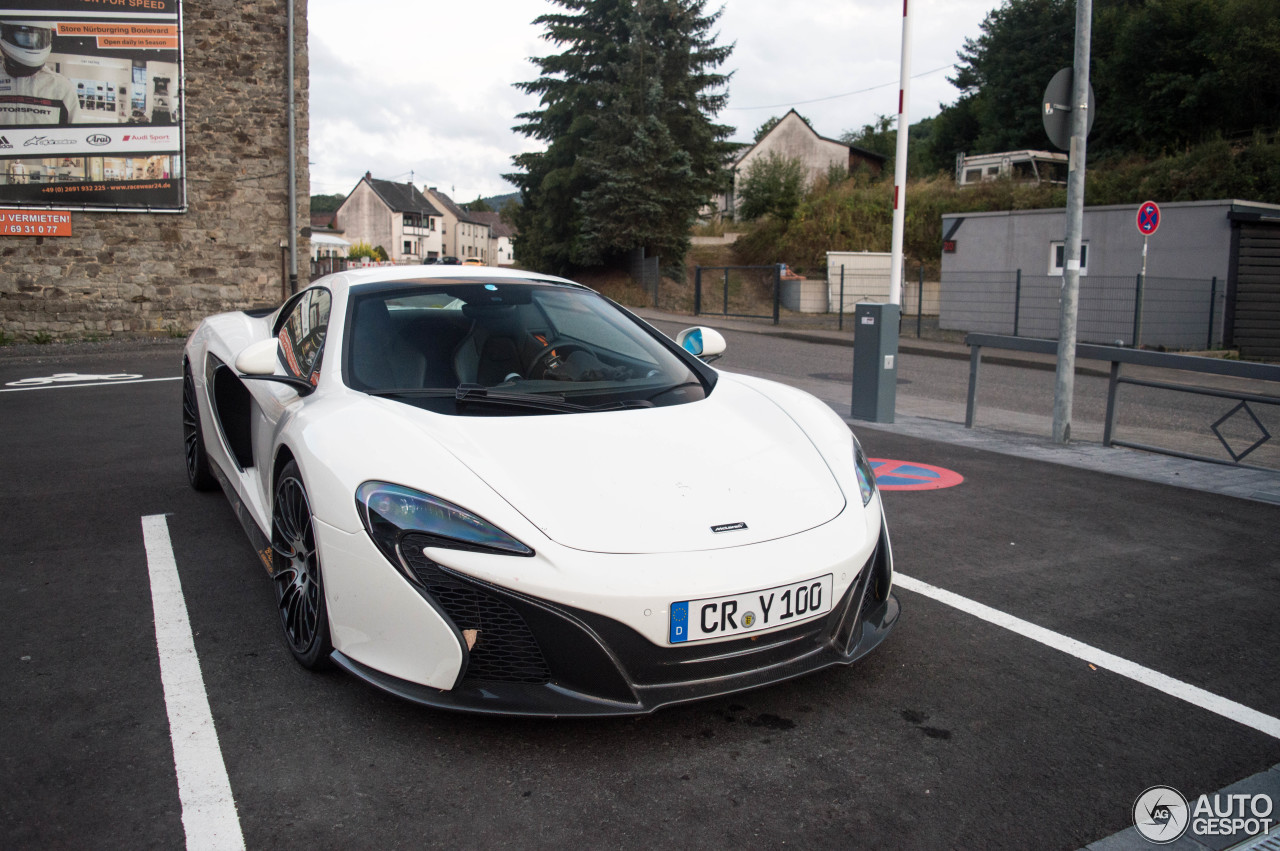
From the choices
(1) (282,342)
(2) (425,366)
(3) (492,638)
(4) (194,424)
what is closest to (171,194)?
(4) (194,424)

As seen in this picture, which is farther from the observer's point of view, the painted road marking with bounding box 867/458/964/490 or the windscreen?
the painted road marking with bounding box 867/458/964/490

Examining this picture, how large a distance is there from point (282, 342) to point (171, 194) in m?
15.0

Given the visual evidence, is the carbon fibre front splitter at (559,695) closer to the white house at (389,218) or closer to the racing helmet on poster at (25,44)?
the racing helmet on poster at (25,44)

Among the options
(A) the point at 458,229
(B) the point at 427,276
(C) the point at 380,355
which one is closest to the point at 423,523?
(C) the point at 380,355

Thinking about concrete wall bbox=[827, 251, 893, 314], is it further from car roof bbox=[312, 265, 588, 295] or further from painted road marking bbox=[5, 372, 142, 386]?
car roof bbox=[312, 265, 588, 295]

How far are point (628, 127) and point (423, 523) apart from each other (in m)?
30.4

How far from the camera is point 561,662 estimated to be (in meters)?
2.56

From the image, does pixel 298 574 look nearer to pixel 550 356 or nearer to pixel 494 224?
pixel 550 356

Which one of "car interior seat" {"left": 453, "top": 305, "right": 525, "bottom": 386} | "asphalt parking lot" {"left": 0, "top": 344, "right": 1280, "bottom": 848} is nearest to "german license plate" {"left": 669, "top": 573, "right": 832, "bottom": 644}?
"asphalt parking lot" {"left": 0, "top": 344, "right": 1280, "bottom": 848}

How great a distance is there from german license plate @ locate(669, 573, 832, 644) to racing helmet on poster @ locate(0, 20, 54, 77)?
17729 mm

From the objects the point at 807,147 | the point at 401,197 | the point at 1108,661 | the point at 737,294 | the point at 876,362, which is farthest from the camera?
the point at 401,197

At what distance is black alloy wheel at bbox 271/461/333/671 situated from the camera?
119 inches

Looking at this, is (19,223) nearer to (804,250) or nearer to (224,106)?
(224,106)

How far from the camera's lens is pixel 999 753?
2703mm
